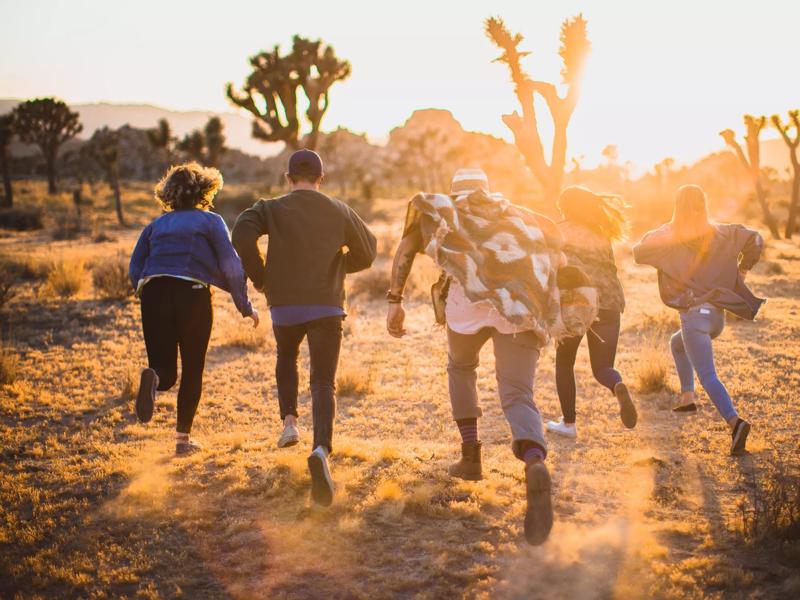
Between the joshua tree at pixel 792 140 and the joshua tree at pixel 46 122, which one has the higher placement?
the joshua tree at pixel 46 122

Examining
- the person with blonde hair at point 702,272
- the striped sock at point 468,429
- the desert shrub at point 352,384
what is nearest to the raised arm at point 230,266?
the striped sock at point 468,429

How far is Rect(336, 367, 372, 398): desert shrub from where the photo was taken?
278 inches

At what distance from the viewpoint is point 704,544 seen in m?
3.34

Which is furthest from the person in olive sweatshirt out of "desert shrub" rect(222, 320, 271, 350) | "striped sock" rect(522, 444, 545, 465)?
"desert shrub" rect(222, 320, 271, 350)

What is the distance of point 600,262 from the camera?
513 cm

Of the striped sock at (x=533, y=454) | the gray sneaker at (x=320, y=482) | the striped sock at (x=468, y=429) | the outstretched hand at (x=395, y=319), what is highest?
the outstretched hand at (x=395, y=319)

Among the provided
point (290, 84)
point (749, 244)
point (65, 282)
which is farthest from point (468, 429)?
point (290, 84)

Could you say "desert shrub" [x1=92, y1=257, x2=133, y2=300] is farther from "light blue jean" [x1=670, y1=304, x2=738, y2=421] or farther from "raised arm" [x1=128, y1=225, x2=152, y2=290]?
"light blue jean" [x1=670, y1=304, x2=738, y2=421]

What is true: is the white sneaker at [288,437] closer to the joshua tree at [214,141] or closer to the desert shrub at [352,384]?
the desert shrub at [352,384]

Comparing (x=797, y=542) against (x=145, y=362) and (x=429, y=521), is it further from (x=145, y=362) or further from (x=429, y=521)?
(x=145, y=362)

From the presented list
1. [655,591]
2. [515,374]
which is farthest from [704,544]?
[515,374]

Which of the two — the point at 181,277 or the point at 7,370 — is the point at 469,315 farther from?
the point at 7,370

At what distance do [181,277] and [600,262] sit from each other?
10.3 ft

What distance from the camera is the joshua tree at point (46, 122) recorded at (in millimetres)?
48375
